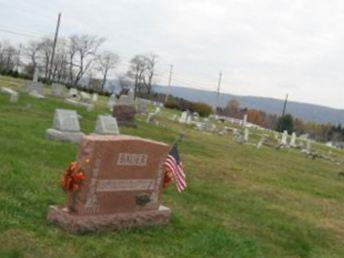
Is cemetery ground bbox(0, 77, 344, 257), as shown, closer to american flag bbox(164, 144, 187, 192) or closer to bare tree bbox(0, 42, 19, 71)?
american flag bbox(164, 144, 187, 192)

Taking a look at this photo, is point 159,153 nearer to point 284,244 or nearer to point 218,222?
point 218,222

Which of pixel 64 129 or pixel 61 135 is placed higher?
pixel 64 129

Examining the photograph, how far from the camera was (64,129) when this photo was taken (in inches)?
585

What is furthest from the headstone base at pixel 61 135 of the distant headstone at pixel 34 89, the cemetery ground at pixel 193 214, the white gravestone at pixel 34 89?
the white gravestone at pixel 34 89

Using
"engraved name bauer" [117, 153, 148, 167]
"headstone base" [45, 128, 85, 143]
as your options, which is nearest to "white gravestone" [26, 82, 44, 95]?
"headstone base" [45, 128, 85, 143]

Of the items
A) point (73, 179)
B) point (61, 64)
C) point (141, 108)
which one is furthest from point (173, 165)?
point (61, 64)

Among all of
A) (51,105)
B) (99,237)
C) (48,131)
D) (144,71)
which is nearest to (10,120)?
(48,131)

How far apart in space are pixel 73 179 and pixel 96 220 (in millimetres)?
595

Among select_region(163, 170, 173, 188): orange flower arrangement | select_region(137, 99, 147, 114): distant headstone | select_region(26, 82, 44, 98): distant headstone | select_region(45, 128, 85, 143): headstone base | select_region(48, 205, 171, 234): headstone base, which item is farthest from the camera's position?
select_region(137, 99, 147, 114): distant headstone

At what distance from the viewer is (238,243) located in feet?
25.4

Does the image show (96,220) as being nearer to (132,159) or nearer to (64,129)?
(132,159)

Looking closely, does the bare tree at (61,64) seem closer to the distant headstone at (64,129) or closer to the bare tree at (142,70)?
the bare tree at (142,70)

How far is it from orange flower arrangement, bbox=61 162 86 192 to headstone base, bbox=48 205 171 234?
0.32 metres

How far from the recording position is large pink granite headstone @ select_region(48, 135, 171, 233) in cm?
689
